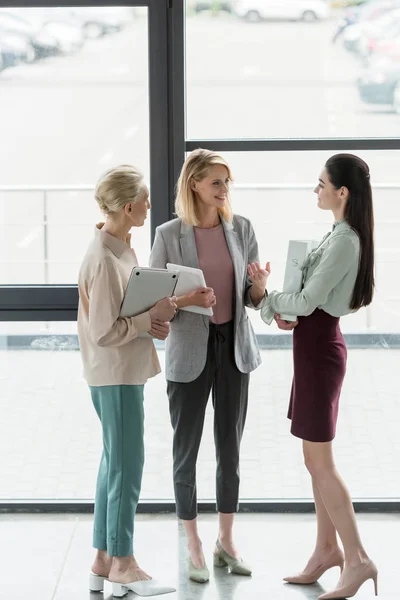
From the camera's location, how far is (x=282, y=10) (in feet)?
12.1

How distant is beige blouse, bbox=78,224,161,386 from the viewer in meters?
2.96

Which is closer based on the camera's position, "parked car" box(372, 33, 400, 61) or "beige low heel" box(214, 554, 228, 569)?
"beige low heel" box(214, 554, 228, 569)

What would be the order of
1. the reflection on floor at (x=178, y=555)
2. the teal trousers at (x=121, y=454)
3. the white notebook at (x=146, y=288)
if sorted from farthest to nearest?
the reflection on floor at (x=178, y=555) < the teal trousers at (x=121, y=454) < the white notebook at (x=146, y=288)

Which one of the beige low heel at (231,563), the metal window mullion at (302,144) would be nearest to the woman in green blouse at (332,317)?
the beige low heel at (231,563)

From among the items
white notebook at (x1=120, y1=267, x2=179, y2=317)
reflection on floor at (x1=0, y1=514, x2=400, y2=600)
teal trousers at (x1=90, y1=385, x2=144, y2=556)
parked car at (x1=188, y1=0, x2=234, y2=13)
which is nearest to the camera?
white notebook at (x1=120, y1=267, x2=179, y2=317)

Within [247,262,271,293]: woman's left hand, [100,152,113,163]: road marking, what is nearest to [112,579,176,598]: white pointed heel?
[247,262,271,293]: woman's left hand

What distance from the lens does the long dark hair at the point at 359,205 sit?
301cm

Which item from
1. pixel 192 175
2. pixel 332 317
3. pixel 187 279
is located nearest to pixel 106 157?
pixel 192 175

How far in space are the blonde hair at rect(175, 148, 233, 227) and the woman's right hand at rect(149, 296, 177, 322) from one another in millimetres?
374

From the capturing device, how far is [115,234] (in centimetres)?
306

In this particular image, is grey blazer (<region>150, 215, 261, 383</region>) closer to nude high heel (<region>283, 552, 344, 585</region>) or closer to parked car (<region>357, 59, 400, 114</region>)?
nude high heel (<region>283, 552, 344, 585</region>)

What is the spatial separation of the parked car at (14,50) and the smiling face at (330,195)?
1.44 m

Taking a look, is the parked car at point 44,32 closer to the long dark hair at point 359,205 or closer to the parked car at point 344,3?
the parked car at point 344,3

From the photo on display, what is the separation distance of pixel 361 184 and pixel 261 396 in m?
1.32
